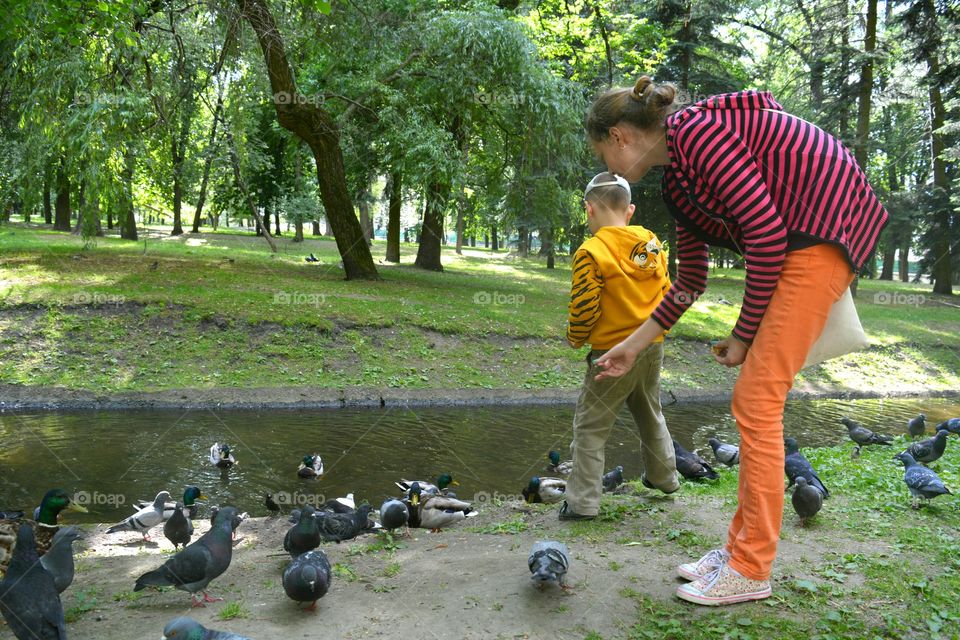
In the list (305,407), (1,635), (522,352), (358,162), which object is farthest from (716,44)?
(1,635)

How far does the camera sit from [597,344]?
4949 millimetres

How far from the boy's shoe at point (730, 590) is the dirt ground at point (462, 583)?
58 millimetres

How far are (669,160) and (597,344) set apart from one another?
1683 mm

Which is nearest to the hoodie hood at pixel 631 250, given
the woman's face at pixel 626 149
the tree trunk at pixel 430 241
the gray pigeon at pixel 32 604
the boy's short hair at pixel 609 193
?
the boy's short hair at pixel 609 193

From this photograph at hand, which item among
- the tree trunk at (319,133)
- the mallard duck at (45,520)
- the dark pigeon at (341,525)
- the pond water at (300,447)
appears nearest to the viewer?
the mallard duck at (45,520)

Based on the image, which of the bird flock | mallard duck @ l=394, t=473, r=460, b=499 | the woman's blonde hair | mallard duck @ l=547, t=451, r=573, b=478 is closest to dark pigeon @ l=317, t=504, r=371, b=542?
the bird flock

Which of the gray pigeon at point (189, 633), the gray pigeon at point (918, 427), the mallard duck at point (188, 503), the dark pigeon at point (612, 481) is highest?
the gray pigeon at point (189, 633)

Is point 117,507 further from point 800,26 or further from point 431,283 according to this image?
point 800,26

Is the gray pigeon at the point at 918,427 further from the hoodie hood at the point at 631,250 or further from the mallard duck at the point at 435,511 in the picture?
the hoodie hood at the point at 631,250

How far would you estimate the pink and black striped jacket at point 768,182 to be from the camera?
10.5ft

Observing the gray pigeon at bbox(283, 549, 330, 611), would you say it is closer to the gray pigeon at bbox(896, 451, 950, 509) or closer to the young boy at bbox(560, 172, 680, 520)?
the young boy at bbox(560, 172, 680, 520)

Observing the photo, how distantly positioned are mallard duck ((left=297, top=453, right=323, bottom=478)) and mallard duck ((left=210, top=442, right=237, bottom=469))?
0.94 meters

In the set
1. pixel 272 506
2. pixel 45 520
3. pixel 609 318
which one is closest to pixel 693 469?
pixel 609 318

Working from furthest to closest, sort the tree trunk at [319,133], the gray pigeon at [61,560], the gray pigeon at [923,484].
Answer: the tree trunk at [319,133] < the gray pigeon at [923,484] < the gray pigeon at [61,560]
